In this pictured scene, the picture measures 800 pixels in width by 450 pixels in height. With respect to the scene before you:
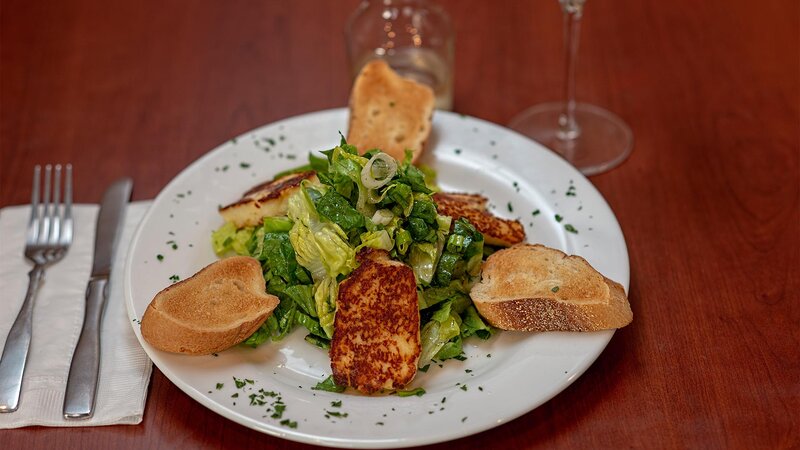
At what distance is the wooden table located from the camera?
2652 mm

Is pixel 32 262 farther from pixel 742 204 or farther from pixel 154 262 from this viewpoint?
pixel 742 204

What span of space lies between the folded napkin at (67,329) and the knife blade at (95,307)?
3 centimetres

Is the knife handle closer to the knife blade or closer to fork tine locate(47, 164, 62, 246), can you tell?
the knife blade

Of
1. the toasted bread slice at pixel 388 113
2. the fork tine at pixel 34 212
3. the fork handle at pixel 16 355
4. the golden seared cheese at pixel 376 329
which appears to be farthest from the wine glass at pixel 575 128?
the fork handle at pixel 16 355

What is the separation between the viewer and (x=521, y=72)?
435cm

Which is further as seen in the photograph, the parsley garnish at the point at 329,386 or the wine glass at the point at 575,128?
the wine glass at the point at 575,128

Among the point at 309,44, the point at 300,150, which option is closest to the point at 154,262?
the point at 300,150

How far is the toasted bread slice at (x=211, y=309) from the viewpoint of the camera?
8.49 feet

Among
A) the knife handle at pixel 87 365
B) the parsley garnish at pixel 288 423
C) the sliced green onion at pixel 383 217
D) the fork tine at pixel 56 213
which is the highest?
the sliced green onion at pixel 383 217

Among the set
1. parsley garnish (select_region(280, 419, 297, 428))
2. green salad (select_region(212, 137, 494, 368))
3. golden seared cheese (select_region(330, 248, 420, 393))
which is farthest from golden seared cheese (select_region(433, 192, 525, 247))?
parsley garnish (select_region(280, 419, 297, 428))

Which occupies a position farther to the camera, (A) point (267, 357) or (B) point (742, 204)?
(B) point (742, 204)

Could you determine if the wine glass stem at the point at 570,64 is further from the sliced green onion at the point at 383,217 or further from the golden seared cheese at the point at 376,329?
the golden seared cheese at the point at 376,329

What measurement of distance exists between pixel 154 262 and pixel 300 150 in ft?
2.73

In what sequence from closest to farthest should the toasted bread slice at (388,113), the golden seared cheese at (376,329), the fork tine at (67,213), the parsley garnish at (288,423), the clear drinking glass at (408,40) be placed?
the parsley garnish at (288,423), the golden seared cheese at (376,329), the fork tine at (67,213), the toasted bread slice at (388,113), the clear drinking glass at (408,40)
